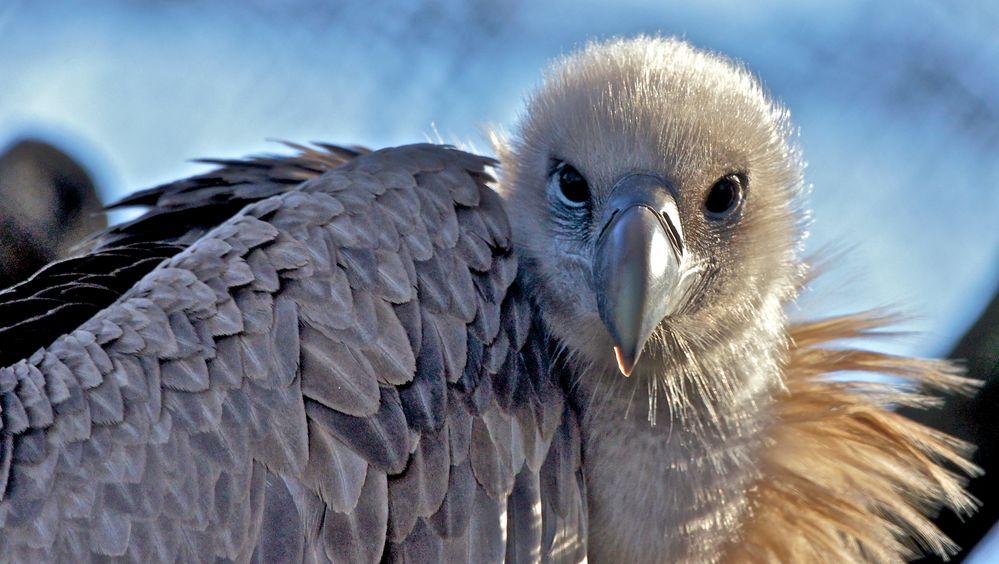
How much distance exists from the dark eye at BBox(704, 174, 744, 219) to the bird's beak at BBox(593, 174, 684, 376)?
0.33 ft

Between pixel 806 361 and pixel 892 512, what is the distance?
0.91 feet

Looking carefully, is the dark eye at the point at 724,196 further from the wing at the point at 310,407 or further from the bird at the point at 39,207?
the bird at the point at 39,207

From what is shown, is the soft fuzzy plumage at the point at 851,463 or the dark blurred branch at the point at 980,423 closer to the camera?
the soft fuzzy plumage at the point at 851,463

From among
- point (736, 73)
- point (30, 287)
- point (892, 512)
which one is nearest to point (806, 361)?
point (892, 512)

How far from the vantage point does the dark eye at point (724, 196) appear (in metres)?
1.71

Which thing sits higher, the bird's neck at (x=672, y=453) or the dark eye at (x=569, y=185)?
the dark eye at (x=569, y=185)

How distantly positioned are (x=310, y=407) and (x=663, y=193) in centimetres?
55

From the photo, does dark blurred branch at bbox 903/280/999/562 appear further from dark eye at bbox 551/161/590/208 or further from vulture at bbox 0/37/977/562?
dark eye at bbox 551/161/590/208

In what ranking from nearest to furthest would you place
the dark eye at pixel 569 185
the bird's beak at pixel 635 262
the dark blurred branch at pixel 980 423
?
the bird's beak at pixel 635 262 → the dark eye at pixel 569 185 → the dark blurred branch at pixel 980 423

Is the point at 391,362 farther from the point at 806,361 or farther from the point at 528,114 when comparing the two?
the point at 806,361

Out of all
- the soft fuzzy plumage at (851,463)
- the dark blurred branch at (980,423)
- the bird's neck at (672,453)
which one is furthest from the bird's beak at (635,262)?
the dark blurred branch at (980,423)

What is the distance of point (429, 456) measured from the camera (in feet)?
5.01

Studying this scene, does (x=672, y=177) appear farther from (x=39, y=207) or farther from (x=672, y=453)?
(x=39, y=207)

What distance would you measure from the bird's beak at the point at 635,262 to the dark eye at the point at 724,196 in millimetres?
101
